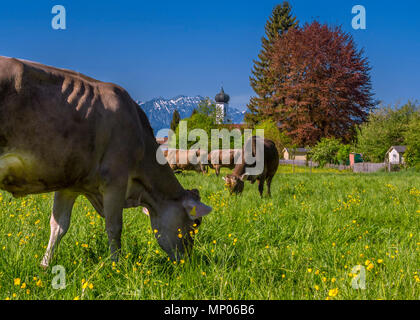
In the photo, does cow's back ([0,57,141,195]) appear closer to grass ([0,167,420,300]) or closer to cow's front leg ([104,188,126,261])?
cow's front leg ([104,188,126,261])

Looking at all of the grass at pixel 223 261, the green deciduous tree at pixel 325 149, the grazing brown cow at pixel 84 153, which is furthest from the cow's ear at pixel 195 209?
the green deciduous tree at pixel 325 149

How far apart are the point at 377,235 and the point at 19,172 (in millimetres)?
5056

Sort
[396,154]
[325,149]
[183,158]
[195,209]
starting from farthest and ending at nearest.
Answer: [396,154] → [325,149] → [183,158] → [195,209]

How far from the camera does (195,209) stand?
13.1 ft

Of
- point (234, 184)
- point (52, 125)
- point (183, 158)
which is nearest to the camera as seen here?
point (52, 125)

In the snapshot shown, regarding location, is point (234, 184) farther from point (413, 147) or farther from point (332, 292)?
point (413, 147)

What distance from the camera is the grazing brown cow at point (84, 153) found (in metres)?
2.93

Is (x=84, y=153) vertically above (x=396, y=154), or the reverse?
(x=396, y=154)

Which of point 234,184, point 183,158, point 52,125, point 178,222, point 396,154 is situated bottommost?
point 178,222

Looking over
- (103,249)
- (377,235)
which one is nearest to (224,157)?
(377,235)

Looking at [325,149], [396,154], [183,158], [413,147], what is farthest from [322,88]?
[183,158]

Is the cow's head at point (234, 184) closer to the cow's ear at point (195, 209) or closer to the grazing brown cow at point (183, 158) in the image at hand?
the cow's ear at point (195, 209)

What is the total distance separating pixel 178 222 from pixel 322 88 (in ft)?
132
